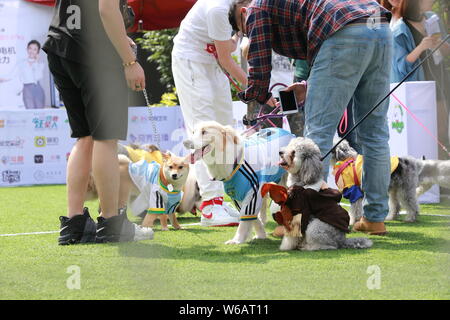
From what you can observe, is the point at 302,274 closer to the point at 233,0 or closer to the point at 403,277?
the point at 403,277

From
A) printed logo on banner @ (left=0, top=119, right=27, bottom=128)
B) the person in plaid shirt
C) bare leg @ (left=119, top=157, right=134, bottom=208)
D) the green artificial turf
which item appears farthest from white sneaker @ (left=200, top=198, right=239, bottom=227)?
printed logo on banner @ (left=0, top=119, right=27, bottom=128)

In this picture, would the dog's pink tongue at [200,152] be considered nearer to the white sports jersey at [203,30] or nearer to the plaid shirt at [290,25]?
the plaid shirt at [290,25]

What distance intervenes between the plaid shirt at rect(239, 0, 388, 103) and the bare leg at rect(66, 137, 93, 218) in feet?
3.07

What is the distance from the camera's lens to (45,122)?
894 cm

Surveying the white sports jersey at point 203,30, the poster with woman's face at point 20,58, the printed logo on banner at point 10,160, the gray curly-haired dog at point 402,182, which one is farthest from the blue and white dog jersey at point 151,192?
the poster with woman's face at point 20,58

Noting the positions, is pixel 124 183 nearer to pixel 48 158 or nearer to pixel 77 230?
pixel 77 230

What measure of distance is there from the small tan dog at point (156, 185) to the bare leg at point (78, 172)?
85 cm

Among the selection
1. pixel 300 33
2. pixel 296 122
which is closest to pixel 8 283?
pixel 300 33

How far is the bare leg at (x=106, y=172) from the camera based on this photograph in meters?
3.55

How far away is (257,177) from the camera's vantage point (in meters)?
3.72

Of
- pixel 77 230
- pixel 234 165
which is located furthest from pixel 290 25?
pixel 77 230

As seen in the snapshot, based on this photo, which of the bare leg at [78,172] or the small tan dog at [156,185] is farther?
the small tan dog at [156,185]

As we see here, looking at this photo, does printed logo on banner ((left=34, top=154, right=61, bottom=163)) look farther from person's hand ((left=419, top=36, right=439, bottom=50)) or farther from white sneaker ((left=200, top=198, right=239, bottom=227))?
person's hand ((left=419, top=36, right=439, bottom=50))

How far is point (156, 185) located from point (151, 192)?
62 millimetres
